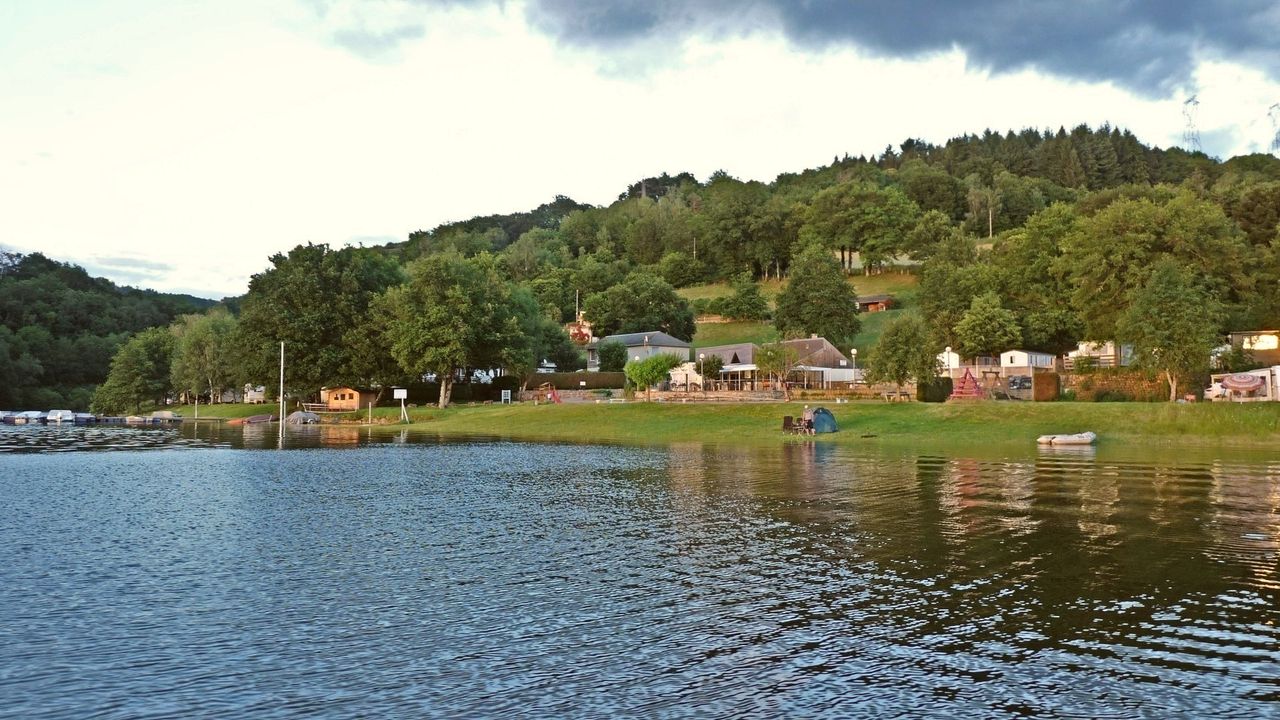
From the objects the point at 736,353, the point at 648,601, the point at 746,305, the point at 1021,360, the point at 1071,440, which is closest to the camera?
the point at 648,601

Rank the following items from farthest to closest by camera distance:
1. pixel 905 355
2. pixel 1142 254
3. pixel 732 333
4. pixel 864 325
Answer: pixel 732 333, pixel 864 325, pixel 1142 254, pixel 905 355

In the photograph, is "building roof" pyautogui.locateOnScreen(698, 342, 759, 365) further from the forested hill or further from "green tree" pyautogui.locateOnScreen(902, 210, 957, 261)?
the forested hill

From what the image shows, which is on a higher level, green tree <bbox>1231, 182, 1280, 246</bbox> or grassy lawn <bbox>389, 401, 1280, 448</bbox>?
green tree <bbox>1231, 182, 1280, 246</bbox>

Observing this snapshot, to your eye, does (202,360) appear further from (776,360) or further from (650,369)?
(776,360)

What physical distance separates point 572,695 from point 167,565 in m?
13.0

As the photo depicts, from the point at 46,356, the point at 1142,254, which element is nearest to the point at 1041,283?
the point at 1142,254

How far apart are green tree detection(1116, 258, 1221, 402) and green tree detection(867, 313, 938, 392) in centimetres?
1473

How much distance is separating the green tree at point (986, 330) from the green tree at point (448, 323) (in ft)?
169

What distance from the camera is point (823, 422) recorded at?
65.6m

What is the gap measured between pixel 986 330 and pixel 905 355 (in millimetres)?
31969

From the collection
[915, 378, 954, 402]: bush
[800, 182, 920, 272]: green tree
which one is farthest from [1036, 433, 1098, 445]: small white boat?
[800, 182, 920, 272]: green tree

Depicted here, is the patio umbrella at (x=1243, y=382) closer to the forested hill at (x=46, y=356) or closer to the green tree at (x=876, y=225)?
the green tree at (x=876, y=225)

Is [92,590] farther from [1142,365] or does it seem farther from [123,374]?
[123,374]

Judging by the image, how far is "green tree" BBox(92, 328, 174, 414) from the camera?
151m
